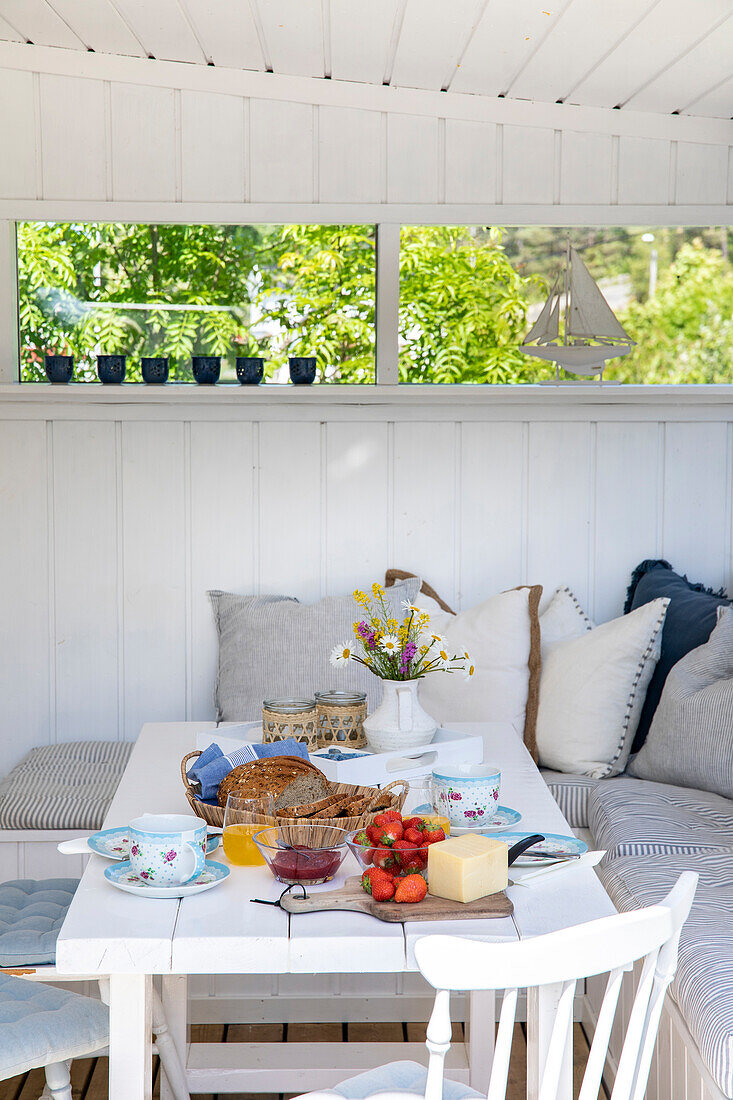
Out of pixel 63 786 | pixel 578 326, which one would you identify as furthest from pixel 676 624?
pixel 63 786

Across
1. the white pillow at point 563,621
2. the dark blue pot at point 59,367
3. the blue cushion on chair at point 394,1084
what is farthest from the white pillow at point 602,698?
the dark blue pot at point 59,367

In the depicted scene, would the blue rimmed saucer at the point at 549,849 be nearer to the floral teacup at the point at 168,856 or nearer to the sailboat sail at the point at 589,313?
the floral teacup at the point at 168,856

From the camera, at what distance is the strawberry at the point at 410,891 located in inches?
55.2

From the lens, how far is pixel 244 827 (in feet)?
5.11

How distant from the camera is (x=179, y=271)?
313cm

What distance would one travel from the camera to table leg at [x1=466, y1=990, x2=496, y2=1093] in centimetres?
213

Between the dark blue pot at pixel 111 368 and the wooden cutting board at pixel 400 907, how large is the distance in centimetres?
198

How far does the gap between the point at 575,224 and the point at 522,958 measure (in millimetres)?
2497

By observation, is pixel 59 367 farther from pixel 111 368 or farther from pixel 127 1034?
pixel 127 1034

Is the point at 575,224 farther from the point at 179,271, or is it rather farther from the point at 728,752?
the point at 728,752

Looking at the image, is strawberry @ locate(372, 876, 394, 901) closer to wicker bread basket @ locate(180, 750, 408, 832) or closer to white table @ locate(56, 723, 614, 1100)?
white table @ locate(56, 723, 614, 1100)

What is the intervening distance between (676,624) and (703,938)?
1.19 metres

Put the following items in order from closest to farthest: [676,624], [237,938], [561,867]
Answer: [237,938] < [561,867] < [676,624]

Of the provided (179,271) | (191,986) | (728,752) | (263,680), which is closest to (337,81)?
(179,271)
